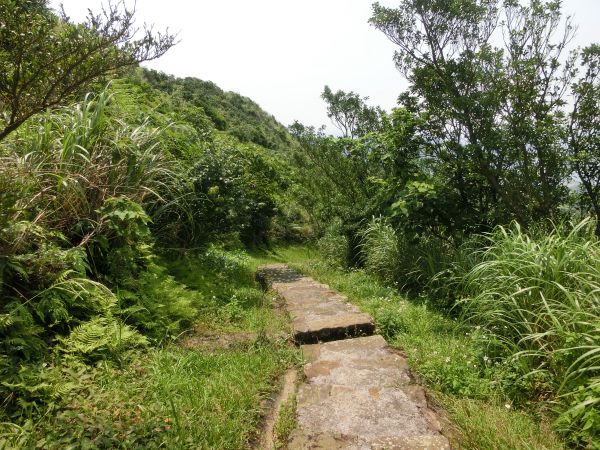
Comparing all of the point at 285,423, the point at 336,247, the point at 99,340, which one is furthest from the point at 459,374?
the point at 336,247

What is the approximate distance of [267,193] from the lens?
8.69 m

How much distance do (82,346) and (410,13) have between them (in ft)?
16.9

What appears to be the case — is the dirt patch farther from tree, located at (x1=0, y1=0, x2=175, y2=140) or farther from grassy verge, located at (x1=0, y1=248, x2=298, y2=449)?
tree, located at (x1=0, y1=0, x2=175, y2=140)

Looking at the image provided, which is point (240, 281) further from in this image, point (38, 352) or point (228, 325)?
point (38, 352)

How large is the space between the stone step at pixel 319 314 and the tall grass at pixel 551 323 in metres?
0.99

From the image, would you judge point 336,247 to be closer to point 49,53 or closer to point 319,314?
point 319,314

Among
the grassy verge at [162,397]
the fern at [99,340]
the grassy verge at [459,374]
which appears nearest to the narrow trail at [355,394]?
the grassy verge at [459,374]

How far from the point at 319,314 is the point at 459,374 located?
5.01 ft

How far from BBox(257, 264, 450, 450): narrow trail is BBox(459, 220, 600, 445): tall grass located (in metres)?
0.68

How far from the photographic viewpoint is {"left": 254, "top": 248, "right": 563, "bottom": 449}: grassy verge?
6.10ft

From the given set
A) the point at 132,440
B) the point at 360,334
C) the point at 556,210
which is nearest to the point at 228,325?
the point at 360,334

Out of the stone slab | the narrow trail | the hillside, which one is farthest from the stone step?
the hillside

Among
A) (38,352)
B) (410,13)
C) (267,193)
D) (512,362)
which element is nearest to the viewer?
(38,352)

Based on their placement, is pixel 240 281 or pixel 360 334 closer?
pixel 360 334
